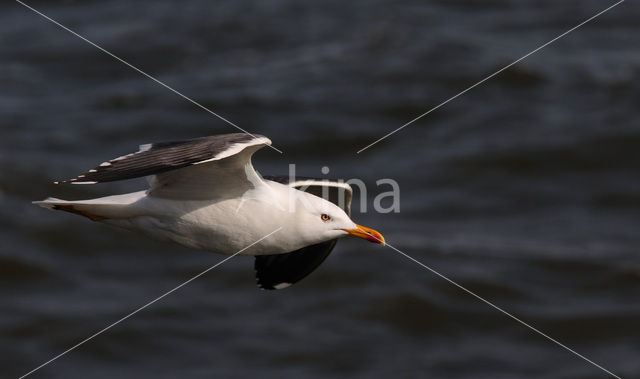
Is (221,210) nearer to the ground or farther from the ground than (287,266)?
farther from the ground

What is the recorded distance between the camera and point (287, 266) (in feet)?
36.0

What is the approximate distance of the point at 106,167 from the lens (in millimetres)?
7934

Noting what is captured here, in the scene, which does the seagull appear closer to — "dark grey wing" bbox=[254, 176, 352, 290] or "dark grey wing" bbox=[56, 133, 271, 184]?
"dark grey wing" bbox=[56, 133, 271, 184]

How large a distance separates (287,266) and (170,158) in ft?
10.7

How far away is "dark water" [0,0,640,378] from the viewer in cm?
2452

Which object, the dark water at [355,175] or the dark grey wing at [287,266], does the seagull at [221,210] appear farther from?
the dark water at [355,175]

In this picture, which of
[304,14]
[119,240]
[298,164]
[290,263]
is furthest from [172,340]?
[304,14]

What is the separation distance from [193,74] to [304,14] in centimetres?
555

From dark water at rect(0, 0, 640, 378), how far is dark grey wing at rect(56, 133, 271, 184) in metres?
15.7

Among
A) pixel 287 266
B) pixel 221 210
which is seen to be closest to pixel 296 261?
pixel 287 266

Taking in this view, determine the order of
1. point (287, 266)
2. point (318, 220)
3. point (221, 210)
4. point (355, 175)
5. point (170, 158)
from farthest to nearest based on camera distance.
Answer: point (355, 175) < point (287, 266) < point (318, 220) < point (221, 210) < point (170, 158)

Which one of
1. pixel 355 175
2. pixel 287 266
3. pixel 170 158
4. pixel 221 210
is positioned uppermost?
pixel 355 175

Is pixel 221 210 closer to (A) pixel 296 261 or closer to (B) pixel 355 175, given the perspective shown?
(A) pixel 296 261

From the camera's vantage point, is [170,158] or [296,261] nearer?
[170,158]
